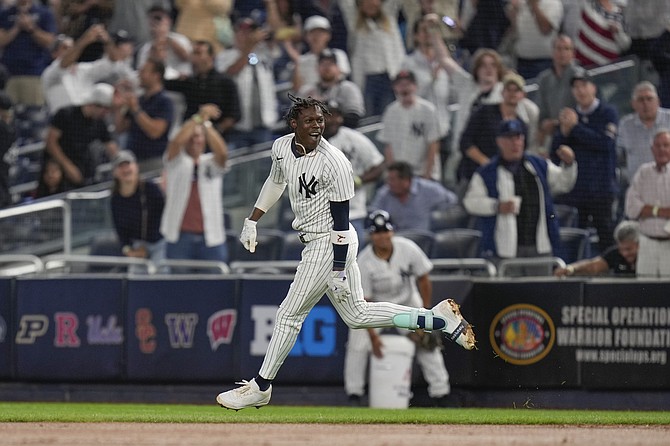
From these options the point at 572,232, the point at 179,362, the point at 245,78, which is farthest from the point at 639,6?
the point at 179,362

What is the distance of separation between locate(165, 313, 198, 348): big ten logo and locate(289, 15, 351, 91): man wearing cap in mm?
3562

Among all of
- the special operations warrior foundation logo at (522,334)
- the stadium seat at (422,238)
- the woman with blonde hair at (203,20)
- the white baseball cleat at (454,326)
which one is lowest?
the special operations warrior foundation logo at (522,334)

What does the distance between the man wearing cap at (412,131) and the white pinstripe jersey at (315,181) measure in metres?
5.89

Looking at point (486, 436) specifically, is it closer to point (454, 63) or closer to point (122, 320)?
point (122, 320)

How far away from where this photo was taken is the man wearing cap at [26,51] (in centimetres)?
1841

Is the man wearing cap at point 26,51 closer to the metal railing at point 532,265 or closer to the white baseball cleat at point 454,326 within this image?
the metal railing at point 532,265

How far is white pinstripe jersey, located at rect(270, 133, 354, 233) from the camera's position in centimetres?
929

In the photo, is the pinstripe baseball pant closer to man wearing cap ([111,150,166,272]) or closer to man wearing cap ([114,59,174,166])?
man wearing cap ([111,150,166,272])

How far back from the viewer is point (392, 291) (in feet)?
43.8

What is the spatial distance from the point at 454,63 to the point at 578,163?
2.51 metres

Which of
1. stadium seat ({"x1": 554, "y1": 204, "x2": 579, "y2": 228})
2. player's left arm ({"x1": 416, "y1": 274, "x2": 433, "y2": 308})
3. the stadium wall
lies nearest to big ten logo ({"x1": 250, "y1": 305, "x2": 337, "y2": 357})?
the stadium wall

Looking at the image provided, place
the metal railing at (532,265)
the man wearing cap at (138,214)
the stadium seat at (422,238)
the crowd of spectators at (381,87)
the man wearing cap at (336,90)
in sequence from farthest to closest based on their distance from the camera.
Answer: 1. the man wearing cap at (336,90)
2. the man wearing cap at (138,214)
3. the stadium seat at (422,238)
4. the crowd of spectators at (381,87)
5. the metal railing at (532,265)

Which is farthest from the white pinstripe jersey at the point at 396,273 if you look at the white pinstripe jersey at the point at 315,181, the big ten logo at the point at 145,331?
the white pinstripe jersey at the point at 315,181

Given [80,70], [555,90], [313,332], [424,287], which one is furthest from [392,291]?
[80,70]
